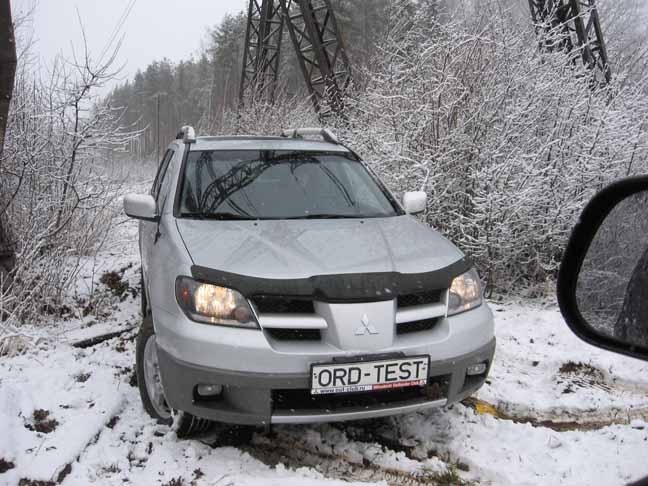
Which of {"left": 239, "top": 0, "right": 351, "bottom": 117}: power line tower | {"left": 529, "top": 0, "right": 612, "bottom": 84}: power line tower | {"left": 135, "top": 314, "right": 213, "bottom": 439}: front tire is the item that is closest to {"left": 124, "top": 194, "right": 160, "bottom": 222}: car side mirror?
{"left": 135, "top": 314, "right": 213, "bottom": 439}: front tire

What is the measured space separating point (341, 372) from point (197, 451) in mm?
866

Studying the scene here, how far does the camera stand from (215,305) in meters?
2.47

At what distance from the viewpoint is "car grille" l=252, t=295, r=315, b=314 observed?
96.1 inches

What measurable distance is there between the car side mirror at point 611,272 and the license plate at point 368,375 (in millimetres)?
1063

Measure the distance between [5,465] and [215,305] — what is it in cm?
120

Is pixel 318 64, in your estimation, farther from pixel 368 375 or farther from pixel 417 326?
pixel 368 375

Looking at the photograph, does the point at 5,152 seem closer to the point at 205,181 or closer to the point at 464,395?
the point at 205,181

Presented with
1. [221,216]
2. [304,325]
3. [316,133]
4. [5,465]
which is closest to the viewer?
[304,325]

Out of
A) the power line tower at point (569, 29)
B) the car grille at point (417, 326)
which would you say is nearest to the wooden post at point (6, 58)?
the car grille at point (417, 326)

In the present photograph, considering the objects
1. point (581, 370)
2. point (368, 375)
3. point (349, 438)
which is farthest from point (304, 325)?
point (581, 370)

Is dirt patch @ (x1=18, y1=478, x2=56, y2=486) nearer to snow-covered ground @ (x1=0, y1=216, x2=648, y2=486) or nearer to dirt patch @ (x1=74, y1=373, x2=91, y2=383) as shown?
snow-covered ground @ (x1=0, y1=216, x2=648, y2=486)

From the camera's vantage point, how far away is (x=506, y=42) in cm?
611

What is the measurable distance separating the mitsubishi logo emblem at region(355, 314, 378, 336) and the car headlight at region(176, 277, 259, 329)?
0.45 meters

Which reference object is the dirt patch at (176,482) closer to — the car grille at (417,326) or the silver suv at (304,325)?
the silver suv at (304,325)
